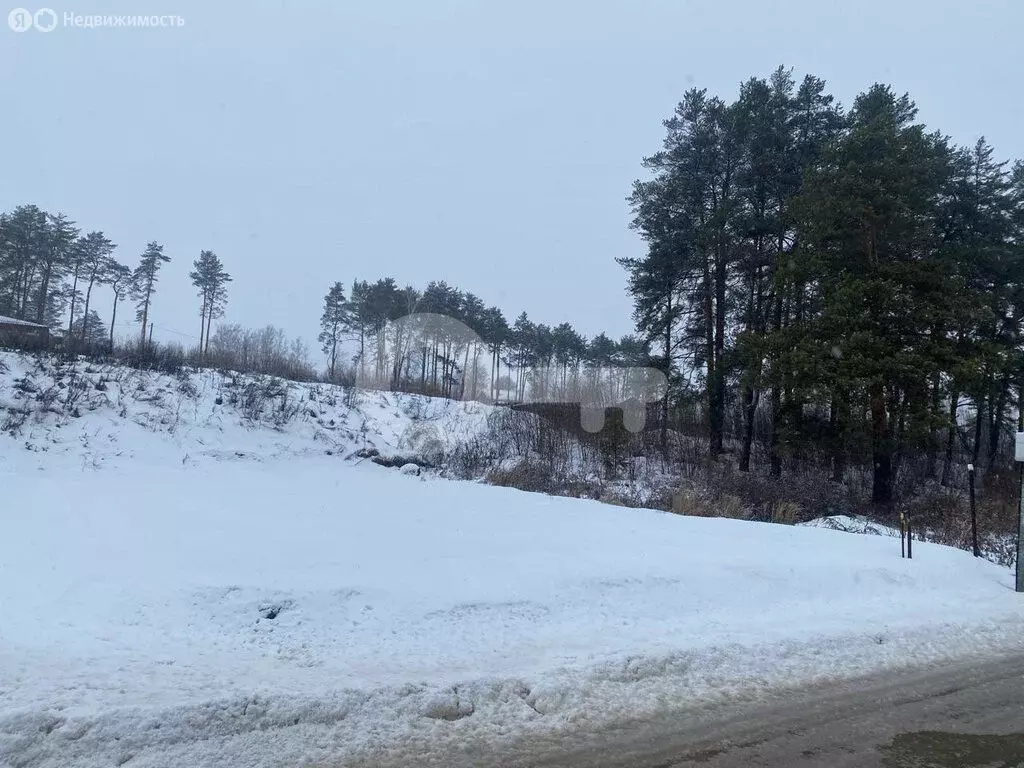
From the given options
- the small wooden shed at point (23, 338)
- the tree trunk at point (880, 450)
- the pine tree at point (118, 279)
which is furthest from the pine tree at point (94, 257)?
the tree trunk at point (880, 450)

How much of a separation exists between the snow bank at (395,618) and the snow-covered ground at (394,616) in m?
0.03

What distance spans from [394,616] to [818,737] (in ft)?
12.4

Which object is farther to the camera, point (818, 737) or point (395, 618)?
point (395, 618)

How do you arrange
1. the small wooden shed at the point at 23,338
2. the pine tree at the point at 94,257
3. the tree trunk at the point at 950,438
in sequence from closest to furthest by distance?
the small wooden shed at the point at 23,338
the tree trunk at the point at 950,438
the pine tree at the point at 94,257

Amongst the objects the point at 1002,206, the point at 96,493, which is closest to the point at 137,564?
the point at 96,493

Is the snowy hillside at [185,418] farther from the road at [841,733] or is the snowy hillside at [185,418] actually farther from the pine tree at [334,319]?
the pine tree at [334,319]

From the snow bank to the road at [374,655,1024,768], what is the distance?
0.25 m

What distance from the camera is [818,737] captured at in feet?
15.0

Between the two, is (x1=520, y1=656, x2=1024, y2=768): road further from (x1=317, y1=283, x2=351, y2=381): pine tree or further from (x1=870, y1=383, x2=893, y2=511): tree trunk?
(x1=317, y1=283, x2=351, y2=381): pine tree

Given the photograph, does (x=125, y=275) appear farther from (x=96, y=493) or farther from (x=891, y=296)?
(x=891, y=296)

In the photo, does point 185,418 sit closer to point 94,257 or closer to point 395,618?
point 395,618

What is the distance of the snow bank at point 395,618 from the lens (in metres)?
4.43

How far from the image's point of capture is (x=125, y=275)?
4775 centimetres

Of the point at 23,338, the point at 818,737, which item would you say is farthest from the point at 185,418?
the point at 818,737
